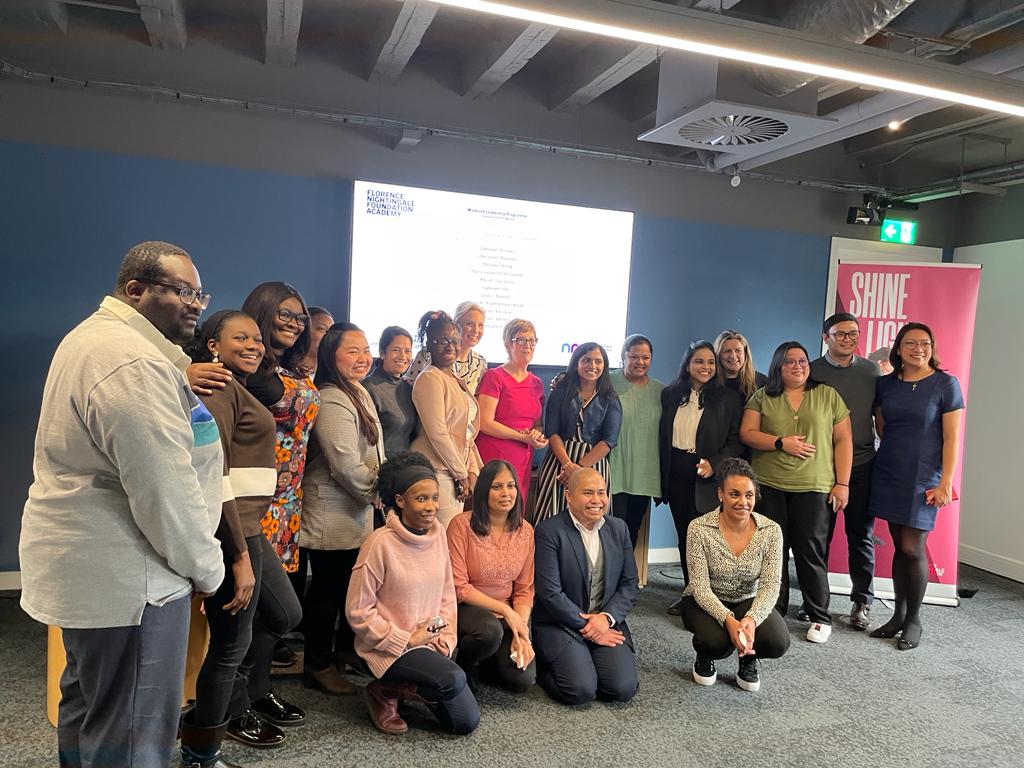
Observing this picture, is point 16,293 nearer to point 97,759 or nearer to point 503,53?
point 503,53

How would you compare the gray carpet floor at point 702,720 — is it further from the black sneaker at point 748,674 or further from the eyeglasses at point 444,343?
the eyeglasses at point 444,343

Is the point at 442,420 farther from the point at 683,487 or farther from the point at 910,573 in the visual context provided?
the point at 910,573

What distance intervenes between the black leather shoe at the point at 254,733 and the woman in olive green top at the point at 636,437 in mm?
2214

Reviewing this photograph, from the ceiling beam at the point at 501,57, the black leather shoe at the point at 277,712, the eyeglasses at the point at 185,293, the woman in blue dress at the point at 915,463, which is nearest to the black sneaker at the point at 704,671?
the woman in blue dress at the point at 915,463

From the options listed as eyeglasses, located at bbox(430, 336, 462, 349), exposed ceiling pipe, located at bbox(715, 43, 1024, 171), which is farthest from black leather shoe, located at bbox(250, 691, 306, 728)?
exposed ceiling pipe, located at bbox(715, 43, 1024, 171)

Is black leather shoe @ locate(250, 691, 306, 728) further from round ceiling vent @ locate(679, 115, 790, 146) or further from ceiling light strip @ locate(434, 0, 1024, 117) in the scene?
round ceiling vent @ locate(679, 115, 790, 146)

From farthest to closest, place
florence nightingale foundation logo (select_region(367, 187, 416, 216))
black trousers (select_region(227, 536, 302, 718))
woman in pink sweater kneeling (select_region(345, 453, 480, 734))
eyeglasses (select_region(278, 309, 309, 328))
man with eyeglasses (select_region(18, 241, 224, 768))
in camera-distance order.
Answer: florence nightingale foundation logo (select_region(367, 187, 416, 216)) → woman in pink sweater kneeling (select_region(345, 453, 480, 734)) → eyeglasses (select_region(278, 309, 309, 328)) → black trousers (select_region(227, 536, 302, 718)) → man with eyeglasses (select_region(18, 241, 224, 768))

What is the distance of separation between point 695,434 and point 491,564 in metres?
1.49

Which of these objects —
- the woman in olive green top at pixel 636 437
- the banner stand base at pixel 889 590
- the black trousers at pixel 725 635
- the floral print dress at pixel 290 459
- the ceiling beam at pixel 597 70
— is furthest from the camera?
the banner stand base at pixel 889 590

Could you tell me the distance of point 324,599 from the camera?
9.65ft

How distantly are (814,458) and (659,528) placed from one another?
1590 millimetres

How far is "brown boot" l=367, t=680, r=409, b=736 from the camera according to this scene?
8.83ft

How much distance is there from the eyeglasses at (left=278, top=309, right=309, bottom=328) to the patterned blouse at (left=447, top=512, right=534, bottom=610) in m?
1.09

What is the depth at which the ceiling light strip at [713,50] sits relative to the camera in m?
1.97
